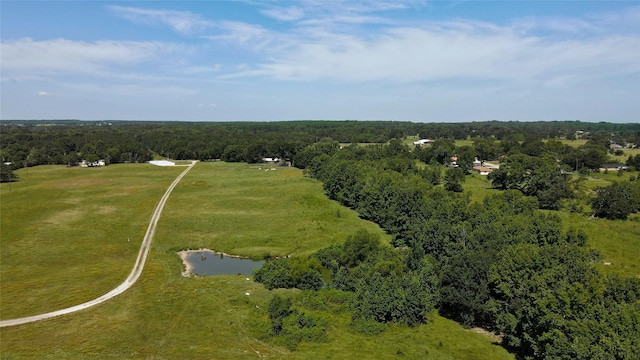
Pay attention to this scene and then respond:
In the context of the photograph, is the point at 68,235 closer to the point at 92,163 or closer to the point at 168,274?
the point at 168,274

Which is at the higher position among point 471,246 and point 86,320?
point 471,246

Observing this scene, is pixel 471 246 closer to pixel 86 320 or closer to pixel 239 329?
pixel 239 329

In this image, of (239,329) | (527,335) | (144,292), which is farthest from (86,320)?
(527,335)

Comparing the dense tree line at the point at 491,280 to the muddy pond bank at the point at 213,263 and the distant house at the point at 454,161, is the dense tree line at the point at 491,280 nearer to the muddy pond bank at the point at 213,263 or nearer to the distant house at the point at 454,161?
the muddy pond bank at the point at 213,263

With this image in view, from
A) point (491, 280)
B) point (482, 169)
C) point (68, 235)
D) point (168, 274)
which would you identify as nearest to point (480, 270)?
point (491, 280)

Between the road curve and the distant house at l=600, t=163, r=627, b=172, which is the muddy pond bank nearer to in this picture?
the road curve

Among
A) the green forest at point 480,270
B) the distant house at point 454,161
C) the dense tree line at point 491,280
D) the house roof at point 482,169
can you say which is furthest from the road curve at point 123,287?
the house roof at point 482,169
